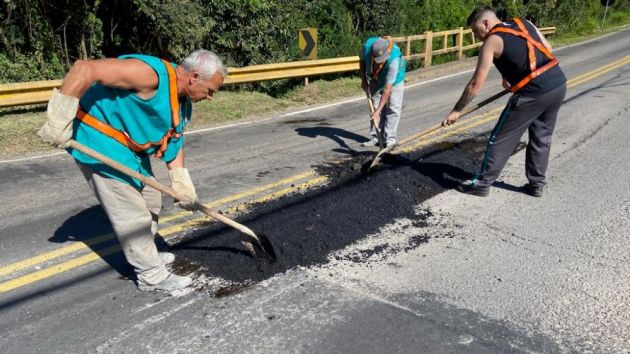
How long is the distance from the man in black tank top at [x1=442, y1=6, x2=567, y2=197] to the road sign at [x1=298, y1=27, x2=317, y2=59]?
8.61 meters

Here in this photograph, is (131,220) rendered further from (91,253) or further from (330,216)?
(330,216)

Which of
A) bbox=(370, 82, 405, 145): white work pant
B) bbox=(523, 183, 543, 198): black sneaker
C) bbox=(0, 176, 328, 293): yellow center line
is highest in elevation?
bbox=(370, 82, 405, 145): white work pant

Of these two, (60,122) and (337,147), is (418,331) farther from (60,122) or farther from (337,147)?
(337,147)

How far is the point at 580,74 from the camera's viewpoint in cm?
1390

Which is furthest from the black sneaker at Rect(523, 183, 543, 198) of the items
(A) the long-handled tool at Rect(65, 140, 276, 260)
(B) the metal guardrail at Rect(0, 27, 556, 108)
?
(B) the metal guardrail at Rect(0, 27, 556, 108)

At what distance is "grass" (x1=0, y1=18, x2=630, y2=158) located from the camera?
297 inches

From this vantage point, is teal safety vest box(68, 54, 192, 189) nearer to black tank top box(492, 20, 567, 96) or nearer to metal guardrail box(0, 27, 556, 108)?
black tank top box(492, 20, 567, 96)

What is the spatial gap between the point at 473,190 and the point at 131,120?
11.5 feet

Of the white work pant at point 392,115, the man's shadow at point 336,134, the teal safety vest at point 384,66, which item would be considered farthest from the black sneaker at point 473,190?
the teal safety vest at point 384,66

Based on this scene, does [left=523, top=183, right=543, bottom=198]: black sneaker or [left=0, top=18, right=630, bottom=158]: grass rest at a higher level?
[left=0, top=18, right=630, bottom=158]: grass

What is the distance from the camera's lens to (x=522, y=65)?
191 inches

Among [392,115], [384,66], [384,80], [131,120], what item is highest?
[131,120]

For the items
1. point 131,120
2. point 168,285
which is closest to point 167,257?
point 168,285

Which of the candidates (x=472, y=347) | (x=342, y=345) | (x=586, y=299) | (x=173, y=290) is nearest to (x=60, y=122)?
(x=173, y=290)
